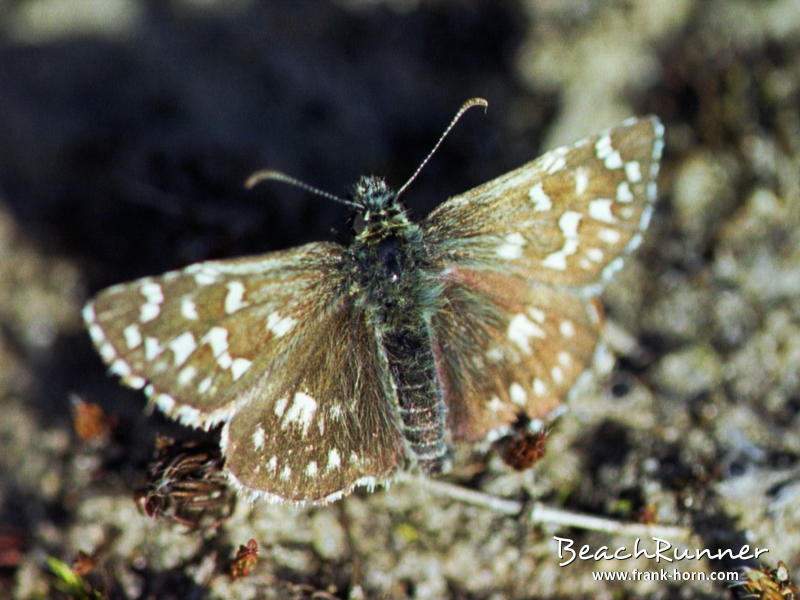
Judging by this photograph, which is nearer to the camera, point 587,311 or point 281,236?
point 587,311

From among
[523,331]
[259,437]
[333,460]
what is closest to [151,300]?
[259,437]

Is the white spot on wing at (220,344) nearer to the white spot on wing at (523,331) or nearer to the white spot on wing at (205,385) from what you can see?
the white spot on wing at (205,385)

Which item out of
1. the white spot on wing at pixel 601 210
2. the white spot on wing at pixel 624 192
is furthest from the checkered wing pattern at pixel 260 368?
the white spot on wing at pixel 624 192

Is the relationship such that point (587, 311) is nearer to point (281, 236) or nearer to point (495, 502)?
point (495, 502)

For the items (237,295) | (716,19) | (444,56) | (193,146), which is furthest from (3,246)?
(716,19)

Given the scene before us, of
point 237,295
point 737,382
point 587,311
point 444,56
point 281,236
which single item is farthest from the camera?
point 444,56

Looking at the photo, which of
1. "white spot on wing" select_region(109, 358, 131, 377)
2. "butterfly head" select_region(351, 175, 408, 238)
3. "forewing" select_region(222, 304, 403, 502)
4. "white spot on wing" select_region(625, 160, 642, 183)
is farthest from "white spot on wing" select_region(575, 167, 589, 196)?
"white spot on wing" select_region(109, 358, 131, 377)

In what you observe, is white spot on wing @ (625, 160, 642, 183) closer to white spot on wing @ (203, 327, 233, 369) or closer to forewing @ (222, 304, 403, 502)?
forewing @ (222, 304, 403, 502)
